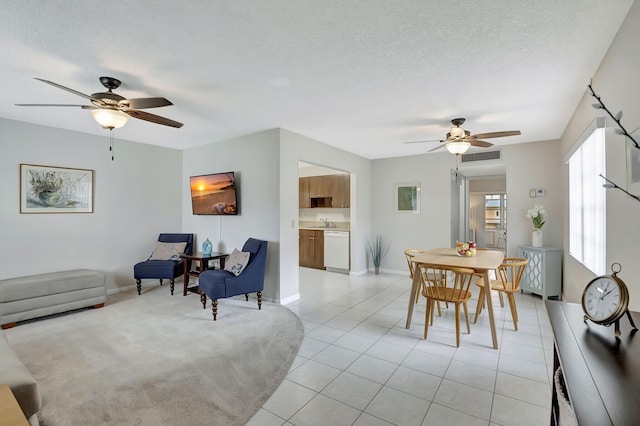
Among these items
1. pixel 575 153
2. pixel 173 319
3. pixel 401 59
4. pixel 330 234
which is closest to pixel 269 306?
pixel 173 319

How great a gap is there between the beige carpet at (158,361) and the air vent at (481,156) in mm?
4256

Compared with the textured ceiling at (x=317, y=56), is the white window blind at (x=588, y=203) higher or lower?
lower

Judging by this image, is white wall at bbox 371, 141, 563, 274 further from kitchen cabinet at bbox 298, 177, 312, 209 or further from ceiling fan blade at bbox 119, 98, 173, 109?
ceiling fan blade at bbox 119, 98, 173, 109

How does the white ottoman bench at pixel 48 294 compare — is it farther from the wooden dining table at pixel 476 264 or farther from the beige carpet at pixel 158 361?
the wooden dining table at pixel 476 264

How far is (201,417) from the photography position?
1954 millimetres

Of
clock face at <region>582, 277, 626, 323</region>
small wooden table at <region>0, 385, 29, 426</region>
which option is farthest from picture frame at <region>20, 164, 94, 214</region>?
clock face at <region>582, 277, 626, 323</region>

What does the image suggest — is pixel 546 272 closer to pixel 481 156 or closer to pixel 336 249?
pixel 481 156

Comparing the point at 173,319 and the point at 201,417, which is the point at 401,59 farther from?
the point at 173,319

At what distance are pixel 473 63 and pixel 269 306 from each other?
366 cm

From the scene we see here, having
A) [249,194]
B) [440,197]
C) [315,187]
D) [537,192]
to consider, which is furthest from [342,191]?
[537,192]

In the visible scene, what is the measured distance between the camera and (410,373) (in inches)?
98.0

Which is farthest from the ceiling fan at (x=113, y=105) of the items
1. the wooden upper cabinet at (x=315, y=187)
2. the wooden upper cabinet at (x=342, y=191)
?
the wooden upper cabinet at (x=315, y=187)

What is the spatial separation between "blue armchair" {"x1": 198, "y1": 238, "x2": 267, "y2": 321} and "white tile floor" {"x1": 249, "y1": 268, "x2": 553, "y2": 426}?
2.31 ft

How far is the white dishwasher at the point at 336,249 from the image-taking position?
640 centimetres
